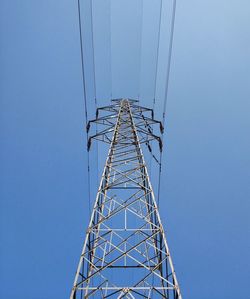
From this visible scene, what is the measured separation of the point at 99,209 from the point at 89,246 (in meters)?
1.71

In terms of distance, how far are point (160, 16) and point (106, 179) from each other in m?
8.22

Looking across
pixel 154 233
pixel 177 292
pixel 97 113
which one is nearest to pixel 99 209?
pixel 154 233

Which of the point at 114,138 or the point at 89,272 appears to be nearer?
the point at 89,272

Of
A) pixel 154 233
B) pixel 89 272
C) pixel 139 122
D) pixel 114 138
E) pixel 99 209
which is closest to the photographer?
pixel 89 272

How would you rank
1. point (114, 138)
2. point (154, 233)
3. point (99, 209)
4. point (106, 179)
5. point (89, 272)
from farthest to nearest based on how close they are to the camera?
point (114, 138) < point (106, 179) < point (99, 209) < point (154, 233) < point (89, 272)

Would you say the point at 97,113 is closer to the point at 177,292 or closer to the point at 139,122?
the point at 139,122

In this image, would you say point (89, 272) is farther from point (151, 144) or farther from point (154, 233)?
point (151, 144)

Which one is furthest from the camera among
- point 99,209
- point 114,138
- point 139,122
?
Answer: point 139,122

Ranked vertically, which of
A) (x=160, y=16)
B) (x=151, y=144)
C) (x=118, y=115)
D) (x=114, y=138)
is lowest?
(x=114, y=138)

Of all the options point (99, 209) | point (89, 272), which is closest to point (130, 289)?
point (89, 272)

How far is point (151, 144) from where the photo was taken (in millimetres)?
14422

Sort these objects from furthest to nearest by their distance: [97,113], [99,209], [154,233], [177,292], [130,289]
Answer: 1. [97,113]
2. [99,209]
3. [154,233]
4. [130,289]
5. [177,292]

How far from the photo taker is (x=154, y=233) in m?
7.89

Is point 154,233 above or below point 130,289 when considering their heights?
above
